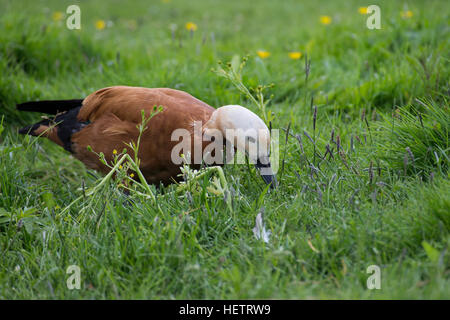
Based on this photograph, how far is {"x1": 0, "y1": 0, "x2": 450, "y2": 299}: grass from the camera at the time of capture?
2.05m

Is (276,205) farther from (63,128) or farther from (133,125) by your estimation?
→ (63,128)

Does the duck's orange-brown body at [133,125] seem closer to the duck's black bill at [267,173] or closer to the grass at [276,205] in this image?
the grass at [276,205]

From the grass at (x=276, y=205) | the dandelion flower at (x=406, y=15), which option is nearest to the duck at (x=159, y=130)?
the grass at (x=276, y=205)

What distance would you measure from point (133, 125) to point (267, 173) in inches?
36.9

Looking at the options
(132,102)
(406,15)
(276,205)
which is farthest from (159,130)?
(406,15)

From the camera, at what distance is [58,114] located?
3.57 metres

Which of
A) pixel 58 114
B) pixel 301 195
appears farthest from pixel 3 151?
pixel 301 195

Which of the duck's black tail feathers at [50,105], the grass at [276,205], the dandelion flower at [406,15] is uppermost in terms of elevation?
the dandelion flower at [406,15]

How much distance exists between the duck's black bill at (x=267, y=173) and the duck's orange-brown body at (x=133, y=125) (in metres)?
0.38

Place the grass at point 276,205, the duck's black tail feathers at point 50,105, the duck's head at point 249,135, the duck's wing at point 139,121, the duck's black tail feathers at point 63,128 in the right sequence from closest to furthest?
A: the grass at point 276,205 → the duck's head at point 249,135 → the duck's wing at point 139,121 → the duck's black tail feathers at point 63,128 → the duck's black tail feathers at point 50,105

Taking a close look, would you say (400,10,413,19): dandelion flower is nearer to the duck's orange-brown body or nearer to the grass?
the grass

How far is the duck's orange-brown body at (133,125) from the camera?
295cm
